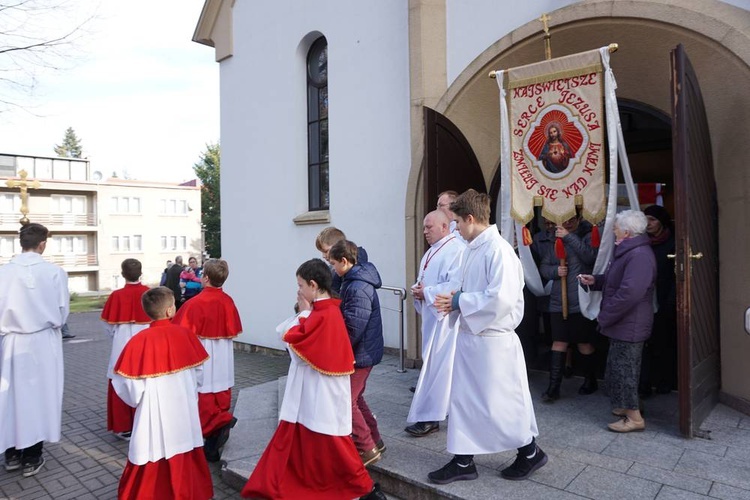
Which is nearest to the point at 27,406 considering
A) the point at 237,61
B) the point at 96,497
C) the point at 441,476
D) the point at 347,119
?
the point at 96,497

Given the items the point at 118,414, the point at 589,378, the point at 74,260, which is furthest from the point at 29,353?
the point at 74,260

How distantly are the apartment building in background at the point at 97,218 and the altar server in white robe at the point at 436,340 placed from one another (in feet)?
131

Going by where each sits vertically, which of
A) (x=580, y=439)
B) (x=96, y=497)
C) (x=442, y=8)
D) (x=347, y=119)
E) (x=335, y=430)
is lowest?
(x=96, y=497)

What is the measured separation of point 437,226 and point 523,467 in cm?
197

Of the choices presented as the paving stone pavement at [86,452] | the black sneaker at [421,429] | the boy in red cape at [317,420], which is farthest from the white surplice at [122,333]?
the black sneaker at [421,429]

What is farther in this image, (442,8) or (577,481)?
(442,8)

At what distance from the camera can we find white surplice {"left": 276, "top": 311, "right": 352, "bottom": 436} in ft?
11.6

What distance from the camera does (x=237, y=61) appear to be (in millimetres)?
10945

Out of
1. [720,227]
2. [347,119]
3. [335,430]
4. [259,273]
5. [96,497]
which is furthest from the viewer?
[259,273]

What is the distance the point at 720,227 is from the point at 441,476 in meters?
3.51

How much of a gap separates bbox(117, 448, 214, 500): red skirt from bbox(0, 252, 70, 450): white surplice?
158 centimetres

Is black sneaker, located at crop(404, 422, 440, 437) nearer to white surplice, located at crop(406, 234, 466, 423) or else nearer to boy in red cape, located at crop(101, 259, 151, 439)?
white surplice, located at crop(406, 234, 466, 423)

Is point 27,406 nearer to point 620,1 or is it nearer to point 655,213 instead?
point 655,213

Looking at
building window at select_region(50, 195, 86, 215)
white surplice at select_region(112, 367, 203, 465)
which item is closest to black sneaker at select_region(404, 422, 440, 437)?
white surplice at select_region(112, 367, 203, 465)
